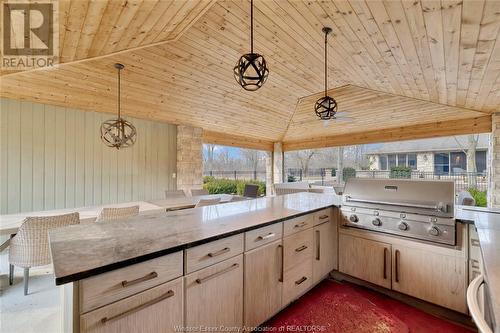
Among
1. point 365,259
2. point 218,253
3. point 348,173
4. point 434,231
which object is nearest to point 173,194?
point 218,253

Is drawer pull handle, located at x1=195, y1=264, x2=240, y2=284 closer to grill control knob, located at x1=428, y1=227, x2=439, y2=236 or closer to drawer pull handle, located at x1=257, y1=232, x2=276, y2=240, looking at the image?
drawer pull handle, located at x1=257, y1=232, x2=276, y2=240

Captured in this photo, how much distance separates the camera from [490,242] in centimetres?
121

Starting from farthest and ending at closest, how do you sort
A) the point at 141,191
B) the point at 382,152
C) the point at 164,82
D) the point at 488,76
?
the point at 382,152
the point at 141,191
the point at 164,82
the point at 488,76

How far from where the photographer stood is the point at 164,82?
398cm

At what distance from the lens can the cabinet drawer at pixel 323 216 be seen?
2312 millimetres

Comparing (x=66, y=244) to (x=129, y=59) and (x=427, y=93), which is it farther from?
(x=427, y=93)

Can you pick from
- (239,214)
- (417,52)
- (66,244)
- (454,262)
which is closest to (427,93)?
(417,52)

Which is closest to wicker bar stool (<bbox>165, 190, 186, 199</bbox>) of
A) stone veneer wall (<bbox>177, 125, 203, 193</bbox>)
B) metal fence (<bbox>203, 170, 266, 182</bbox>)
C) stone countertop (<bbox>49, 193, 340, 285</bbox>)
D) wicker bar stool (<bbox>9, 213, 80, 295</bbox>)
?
stone veneer wall (<bbox>177, 125, 203, 193</bbox>)

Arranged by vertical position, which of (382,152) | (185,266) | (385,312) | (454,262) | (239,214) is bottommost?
(385,312)

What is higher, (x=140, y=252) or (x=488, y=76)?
(x=488, y=76)

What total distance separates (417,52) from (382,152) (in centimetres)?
1007

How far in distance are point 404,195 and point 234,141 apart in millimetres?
5453

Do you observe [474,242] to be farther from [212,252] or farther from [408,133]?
[408,133]

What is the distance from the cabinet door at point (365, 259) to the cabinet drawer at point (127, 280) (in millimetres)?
1955
